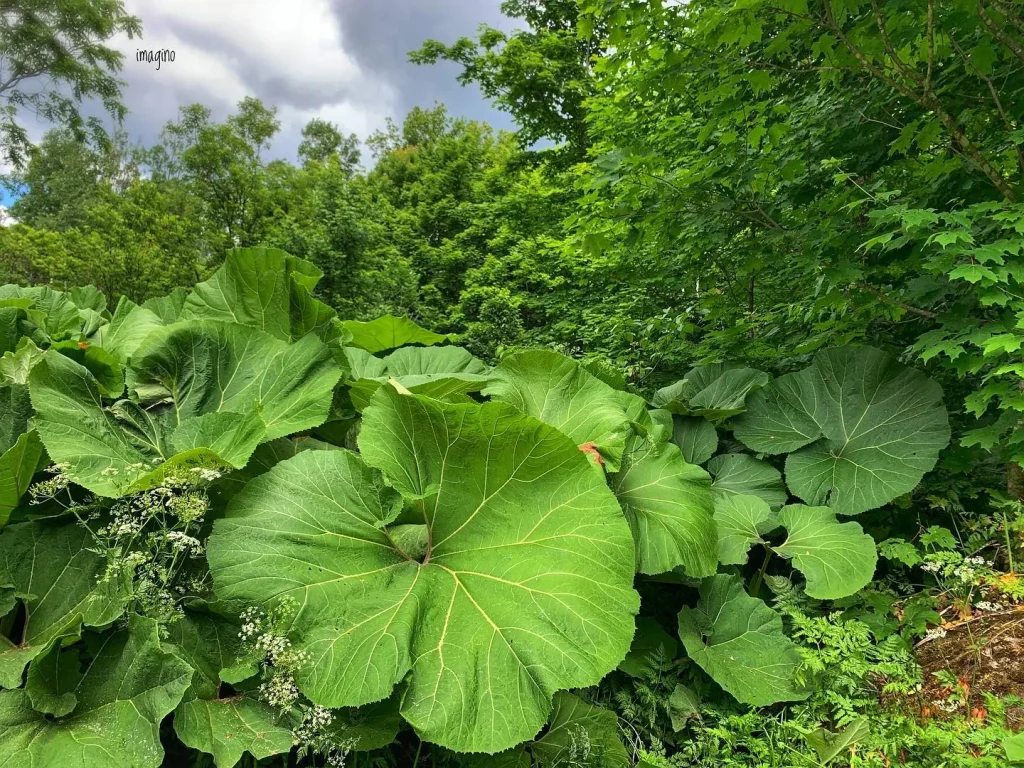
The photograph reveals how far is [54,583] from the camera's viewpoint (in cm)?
114

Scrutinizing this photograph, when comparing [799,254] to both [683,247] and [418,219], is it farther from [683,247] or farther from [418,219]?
[418,219]


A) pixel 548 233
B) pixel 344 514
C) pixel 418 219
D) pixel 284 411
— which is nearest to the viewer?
pixel 344 514

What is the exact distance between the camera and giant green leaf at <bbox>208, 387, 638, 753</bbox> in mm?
1073

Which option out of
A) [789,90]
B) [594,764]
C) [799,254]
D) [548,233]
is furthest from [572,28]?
[594,764]

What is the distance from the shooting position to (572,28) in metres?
9.55

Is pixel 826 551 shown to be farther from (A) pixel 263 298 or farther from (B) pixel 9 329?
(B) pixel 9 329

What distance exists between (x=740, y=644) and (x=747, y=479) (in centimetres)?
80

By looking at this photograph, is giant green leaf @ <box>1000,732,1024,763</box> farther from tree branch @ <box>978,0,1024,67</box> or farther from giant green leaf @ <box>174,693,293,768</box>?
tree branch @ <box>978,0,1024,67</box>

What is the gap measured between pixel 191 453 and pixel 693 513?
1392 millimetres

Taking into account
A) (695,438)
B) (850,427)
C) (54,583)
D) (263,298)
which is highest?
(263,298)

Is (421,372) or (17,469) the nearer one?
(17,469)

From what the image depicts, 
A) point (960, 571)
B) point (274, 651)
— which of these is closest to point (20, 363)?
point (274, 651)

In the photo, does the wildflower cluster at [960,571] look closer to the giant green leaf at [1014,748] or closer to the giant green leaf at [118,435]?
the giant green leaf at [1014,748]

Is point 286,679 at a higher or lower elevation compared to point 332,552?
lower
